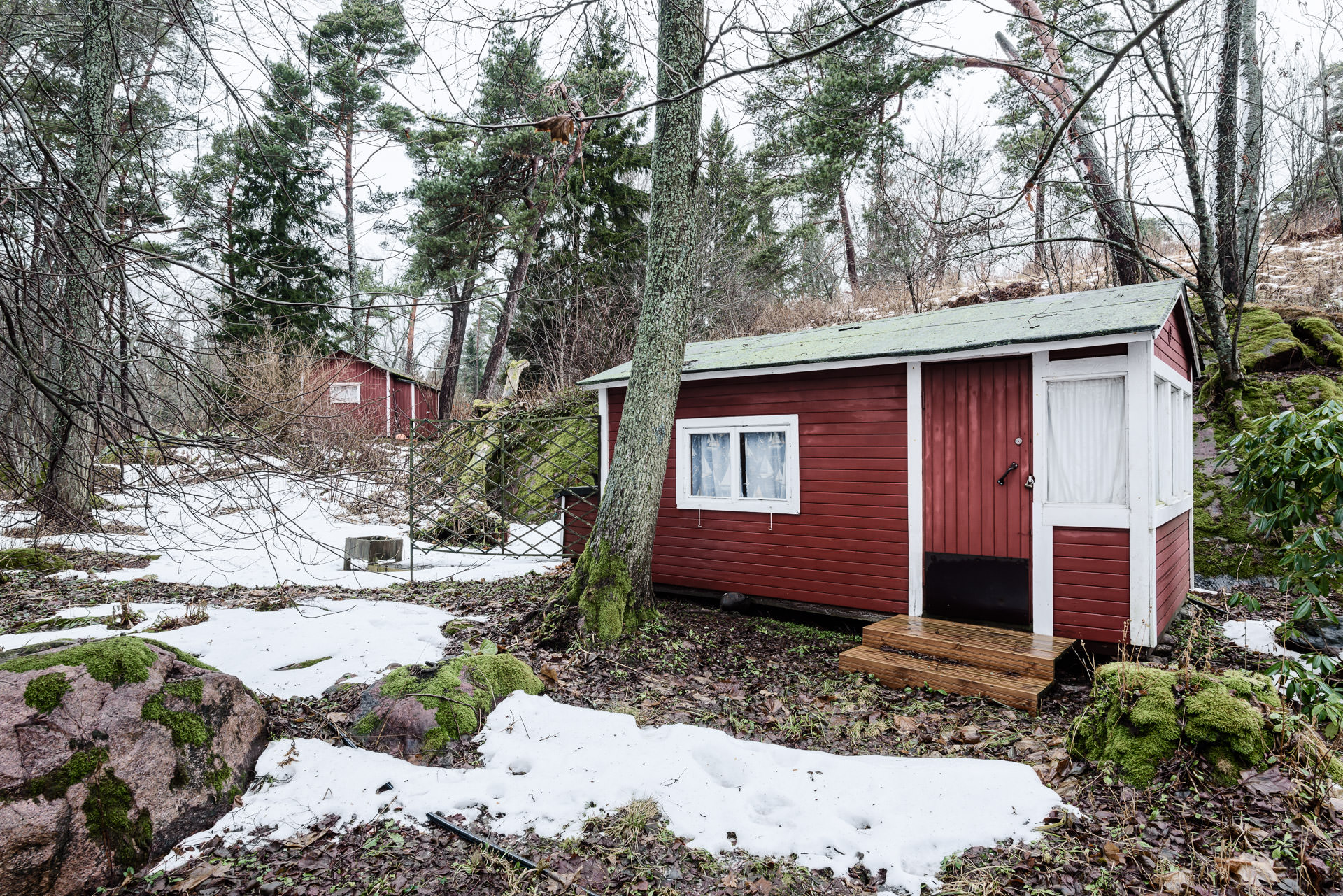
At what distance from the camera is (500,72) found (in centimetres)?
570

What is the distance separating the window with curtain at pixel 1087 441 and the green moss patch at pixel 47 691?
20.7 ft

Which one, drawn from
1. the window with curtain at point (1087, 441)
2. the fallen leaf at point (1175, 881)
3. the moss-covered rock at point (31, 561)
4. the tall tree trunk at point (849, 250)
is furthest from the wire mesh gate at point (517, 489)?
the tall tree trunk at point (849, 250)

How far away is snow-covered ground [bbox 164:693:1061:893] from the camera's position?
300cm

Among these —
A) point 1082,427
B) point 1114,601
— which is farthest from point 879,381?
point 1114,601

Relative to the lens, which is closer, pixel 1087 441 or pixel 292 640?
pixel 292 640

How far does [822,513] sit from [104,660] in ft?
18.0

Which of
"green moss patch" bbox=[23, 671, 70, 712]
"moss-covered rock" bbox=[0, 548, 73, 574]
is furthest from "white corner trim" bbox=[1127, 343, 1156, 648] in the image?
"moss-covered rock" bbox=[0, 548, 73, 574]

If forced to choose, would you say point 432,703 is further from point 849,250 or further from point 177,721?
point 849,250

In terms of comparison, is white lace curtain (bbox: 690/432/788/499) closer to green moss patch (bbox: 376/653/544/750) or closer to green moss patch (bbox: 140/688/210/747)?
green moss patch (bbox: 376/653/544/750)

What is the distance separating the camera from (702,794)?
335 cm

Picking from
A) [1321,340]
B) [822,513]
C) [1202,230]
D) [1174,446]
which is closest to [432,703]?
[822,513]

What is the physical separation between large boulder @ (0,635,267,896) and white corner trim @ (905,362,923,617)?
5.12m

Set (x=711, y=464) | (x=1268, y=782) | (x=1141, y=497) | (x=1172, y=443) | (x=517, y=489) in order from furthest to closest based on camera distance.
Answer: (x=517, y=489) < (x=711, y=464) < (x=1172, y=443) < (x=1141, y=497) < (x=1268, y=782)

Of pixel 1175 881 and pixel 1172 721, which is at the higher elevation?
pixel 1172 721
